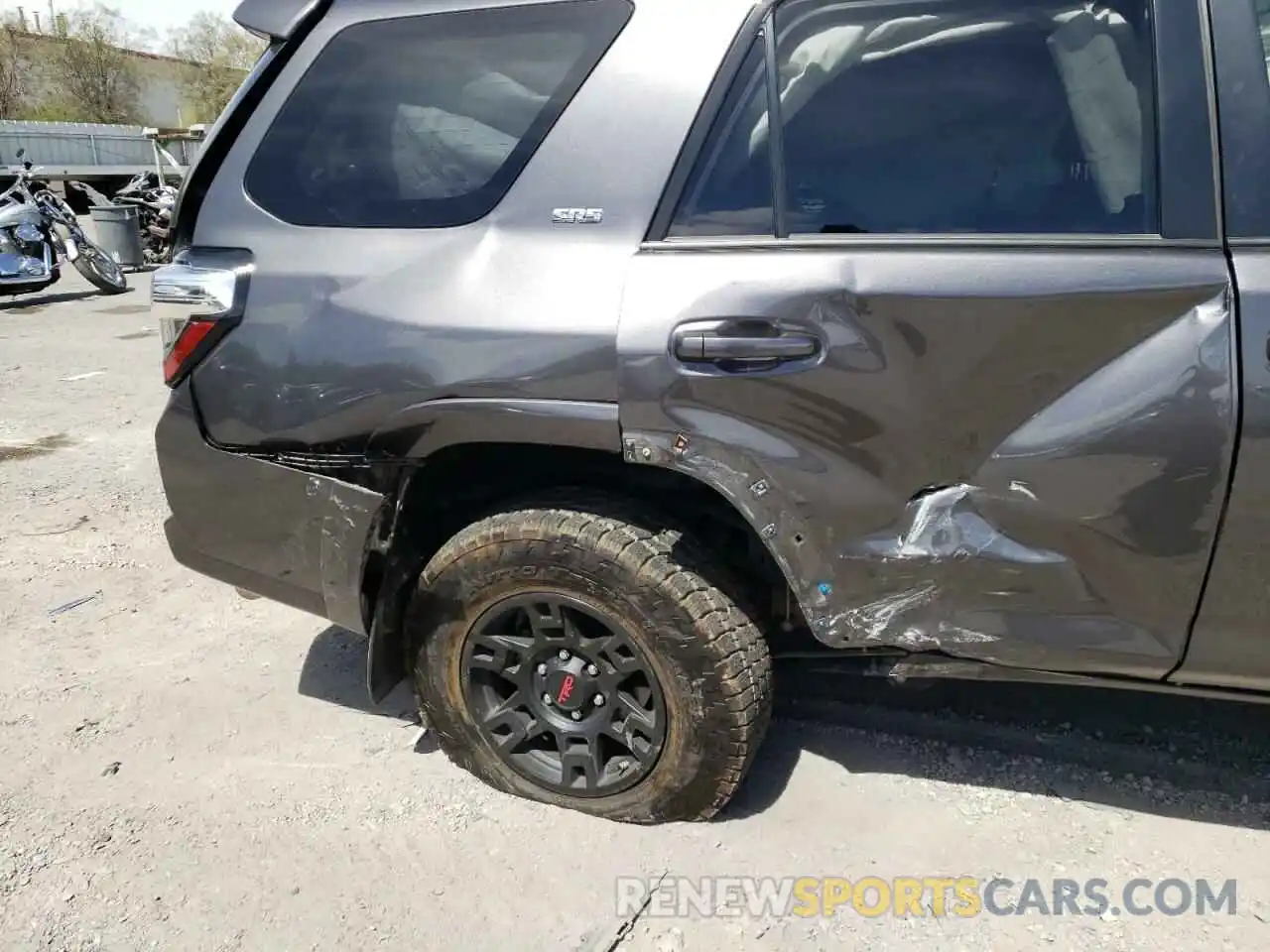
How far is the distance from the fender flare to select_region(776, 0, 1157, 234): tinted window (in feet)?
2.02

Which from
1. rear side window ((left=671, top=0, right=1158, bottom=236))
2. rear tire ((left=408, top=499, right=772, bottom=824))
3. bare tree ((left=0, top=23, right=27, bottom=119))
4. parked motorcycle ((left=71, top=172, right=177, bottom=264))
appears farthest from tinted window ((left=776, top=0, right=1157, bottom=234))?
bare tree ((left=0, top=23, right=27, bottom=119))

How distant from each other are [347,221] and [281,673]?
166 cm

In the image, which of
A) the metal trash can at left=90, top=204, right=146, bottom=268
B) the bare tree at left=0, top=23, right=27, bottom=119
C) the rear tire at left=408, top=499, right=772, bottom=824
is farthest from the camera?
the bare tree at left=0, top=23, right=27, bottom=119

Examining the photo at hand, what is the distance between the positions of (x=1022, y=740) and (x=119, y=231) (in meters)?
15.2

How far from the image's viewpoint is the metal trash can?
1377cm

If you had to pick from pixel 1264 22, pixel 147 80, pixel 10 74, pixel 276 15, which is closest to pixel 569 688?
pixel 276 15

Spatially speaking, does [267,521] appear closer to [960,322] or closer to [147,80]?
[960,322]

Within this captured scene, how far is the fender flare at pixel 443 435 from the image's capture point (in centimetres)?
201

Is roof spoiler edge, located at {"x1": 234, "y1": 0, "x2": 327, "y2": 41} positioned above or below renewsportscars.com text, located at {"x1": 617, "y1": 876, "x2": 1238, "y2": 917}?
above

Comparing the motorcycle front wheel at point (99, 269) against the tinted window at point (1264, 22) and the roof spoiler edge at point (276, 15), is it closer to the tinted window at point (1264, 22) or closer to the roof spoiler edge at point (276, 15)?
the roof spoiler edge at point (276, 15)

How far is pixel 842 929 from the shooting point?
2062mm

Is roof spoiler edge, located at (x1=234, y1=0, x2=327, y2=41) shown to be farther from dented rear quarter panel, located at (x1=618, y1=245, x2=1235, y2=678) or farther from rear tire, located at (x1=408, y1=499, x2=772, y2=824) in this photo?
rear tire, located at (x1=408, y1=499, x2=772, y2=824)

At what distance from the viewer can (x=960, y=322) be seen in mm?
1825

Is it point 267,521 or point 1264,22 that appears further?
point 267,521
